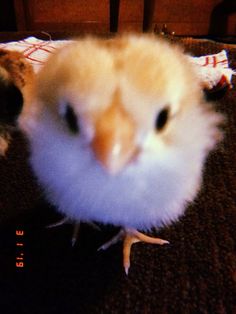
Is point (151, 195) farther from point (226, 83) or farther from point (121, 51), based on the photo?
point (226, 83)

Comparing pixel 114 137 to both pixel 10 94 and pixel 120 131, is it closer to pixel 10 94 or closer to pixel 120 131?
pixel 120 131

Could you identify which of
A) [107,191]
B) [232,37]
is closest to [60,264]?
[107,191]

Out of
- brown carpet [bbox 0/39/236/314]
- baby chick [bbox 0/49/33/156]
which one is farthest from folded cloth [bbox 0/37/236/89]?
brown carpet [bbox 0/39/236/314]

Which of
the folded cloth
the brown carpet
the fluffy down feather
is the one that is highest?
the fluffy down feather

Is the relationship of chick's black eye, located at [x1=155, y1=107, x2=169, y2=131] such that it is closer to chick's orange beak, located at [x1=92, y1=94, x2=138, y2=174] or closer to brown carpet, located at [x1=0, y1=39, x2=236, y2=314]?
chick's orange beak, located at [x1=92, y1=94, x2=138, y2=174]

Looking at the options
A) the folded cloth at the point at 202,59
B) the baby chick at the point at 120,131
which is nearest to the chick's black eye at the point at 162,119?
the baby chick at the point at 120,131

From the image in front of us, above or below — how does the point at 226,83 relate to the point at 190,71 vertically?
below
